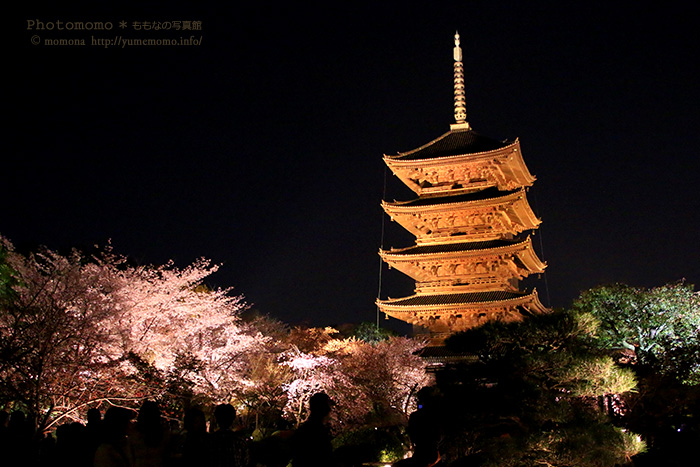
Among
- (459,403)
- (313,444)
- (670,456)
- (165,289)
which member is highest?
(165,289)

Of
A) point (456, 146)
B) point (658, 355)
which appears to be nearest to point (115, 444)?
point (658, 355)

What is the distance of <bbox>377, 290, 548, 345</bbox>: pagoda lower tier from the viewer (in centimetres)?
2550

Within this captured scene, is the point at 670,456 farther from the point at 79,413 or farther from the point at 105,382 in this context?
the point at 79,413

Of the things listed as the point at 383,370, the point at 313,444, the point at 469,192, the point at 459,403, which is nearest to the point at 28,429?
the point at 313,444

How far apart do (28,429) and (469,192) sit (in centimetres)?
2415

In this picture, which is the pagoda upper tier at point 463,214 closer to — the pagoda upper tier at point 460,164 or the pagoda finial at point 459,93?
the pagoda upper tier at point 460,164

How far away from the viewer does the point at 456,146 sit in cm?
2988

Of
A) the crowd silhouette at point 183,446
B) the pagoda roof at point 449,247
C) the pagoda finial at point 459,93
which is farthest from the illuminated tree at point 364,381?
the crowd silhouette at point 183,446

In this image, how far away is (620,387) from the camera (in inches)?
452

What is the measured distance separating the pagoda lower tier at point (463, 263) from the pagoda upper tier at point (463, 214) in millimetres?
784

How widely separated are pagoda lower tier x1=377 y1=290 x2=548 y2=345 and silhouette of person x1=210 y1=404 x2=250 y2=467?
21220 millimetres

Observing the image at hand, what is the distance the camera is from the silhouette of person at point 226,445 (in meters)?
5.14

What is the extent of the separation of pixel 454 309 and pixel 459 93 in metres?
13.3

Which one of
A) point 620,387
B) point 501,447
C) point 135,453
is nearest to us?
point 135,453
